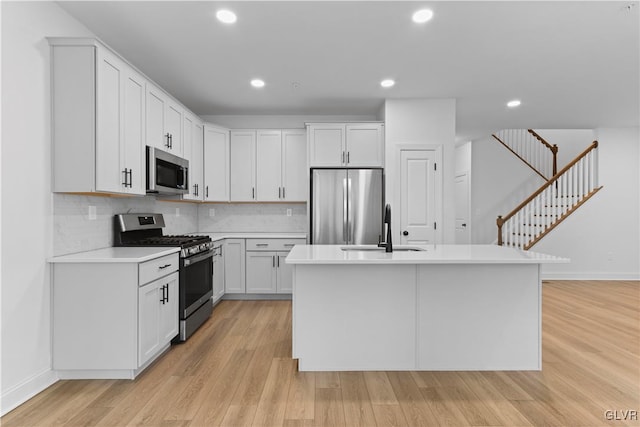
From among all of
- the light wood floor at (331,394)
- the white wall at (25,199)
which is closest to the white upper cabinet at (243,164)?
the light wood floor at (331,394)

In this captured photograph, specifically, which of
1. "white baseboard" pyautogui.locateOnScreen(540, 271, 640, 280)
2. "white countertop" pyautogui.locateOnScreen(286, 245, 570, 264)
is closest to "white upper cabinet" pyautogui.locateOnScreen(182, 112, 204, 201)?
"white countertop" pyautogui.locateOnScreen(286, 245, 570, 264)

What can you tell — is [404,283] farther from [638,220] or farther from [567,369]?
[638,220]

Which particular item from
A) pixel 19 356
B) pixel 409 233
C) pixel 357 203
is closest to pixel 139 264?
pixel 19 356

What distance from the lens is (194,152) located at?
15.1 ft

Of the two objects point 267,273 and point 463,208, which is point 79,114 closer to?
point 267,273

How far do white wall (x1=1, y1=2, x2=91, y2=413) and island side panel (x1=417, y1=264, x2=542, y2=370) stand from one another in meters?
2.71

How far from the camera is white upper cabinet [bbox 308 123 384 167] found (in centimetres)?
488

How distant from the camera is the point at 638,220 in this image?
20.8 ft

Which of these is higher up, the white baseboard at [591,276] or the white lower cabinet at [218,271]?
the white lower cabinet at [218,271]

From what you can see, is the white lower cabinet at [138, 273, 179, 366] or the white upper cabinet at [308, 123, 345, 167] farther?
the white upper cabinet at [308, 123, 345, 167]

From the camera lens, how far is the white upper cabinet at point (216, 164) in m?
4.95

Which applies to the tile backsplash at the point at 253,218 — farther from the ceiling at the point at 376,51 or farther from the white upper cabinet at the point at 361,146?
the ceiling at the point at 376,51

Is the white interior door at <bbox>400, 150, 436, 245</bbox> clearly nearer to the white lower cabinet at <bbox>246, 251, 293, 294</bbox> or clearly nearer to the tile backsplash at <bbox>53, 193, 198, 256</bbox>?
the white lower cabinet at <bbox>246, 251, 293, 294</bbox>

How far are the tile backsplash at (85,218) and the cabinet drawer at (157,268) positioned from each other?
616 mm
